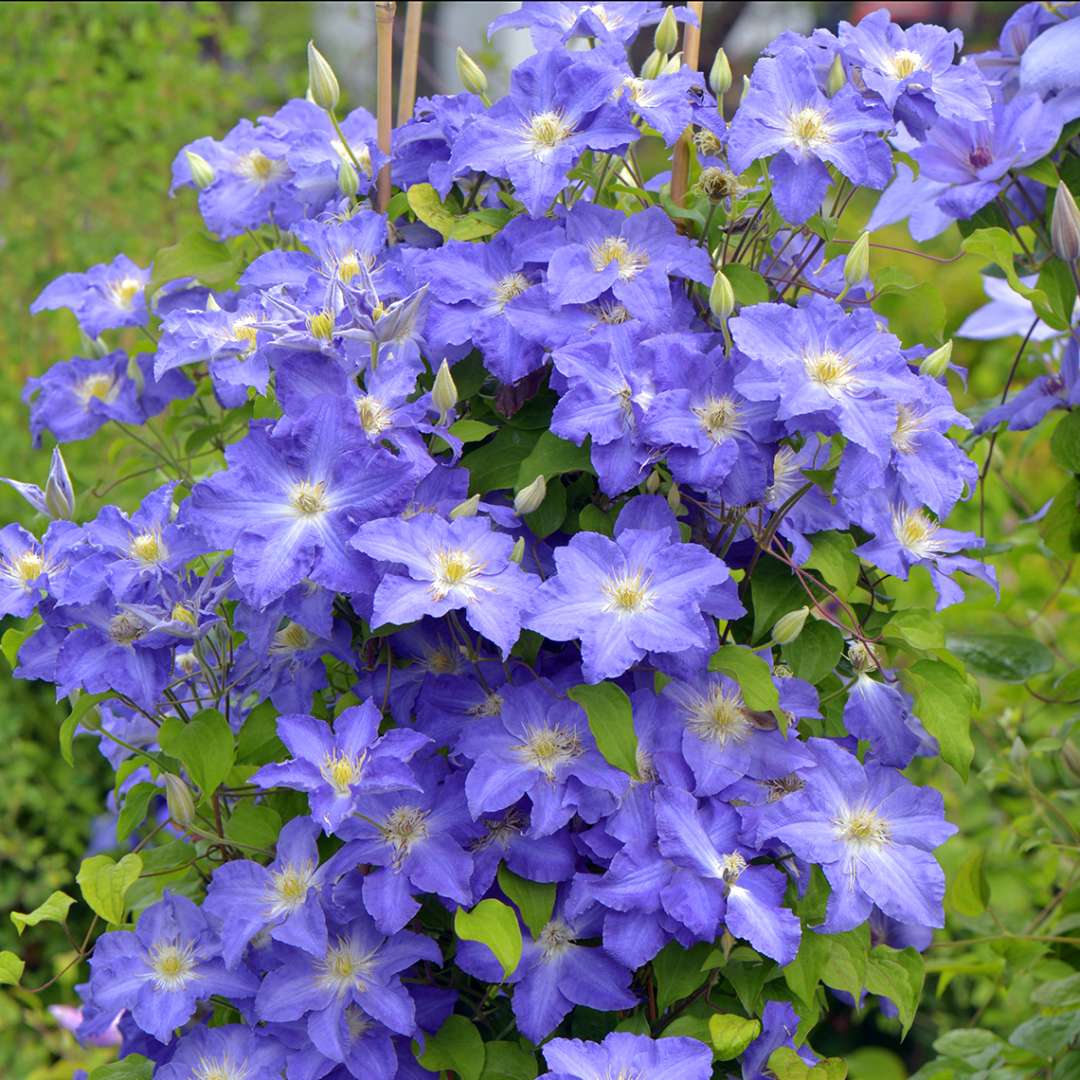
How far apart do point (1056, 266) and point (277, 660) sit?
2.03 ft

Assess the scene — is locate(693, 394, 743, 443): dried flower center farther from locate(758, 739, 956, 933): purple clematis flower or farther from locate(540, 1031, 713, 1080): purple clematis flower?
locate(540, 1031, 713, 1080): purple clematis flower

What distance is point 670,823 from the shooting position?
2.60 ft

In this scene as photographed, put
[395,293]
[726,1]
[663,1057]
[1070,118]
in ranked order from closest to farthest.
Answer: [663,1057]
[395,293]
[1070,118]
[726,1]

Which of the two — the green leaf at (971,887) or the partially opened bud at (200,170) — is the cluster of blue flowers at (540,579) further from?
the green leaf at (971,887)

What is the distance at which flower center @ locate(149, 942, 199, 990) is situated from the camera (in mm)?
881

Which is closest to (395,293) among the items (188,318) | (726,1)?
(188,318)

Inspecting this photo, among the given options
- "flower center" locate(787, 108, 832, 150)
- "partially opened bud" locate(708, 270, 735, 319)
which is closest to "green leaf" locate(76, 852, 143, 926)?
"partially opened bud" locate(708, 270, 735, 319)

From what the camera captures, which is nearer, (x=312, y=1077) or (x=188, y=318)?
(x=312, y=1077)

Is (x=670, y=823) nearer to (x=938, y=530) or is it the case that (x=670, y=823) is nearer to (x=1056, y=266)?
(x=938, y=530)

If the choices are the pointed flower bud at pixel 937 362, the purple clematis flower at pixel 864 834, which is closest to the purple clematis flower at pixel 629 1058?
the purple clematis flower at pixel 864 834

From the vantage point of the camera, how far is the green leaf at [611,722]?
0.78 meters

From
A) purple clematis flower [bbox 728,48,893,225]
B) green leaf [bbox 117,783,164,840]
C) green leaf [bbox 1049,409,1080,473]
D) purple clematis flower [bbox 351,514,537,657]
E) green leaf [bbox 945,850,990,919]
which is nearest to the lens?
purple clematis flower [bbox 351,514,537,657]

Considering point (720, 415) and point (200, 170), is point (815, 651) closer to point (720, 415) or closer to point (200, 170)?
point (720, 415)

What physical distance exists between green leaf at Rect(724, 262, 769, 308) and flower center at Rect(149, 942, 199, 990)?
1.79 feet
